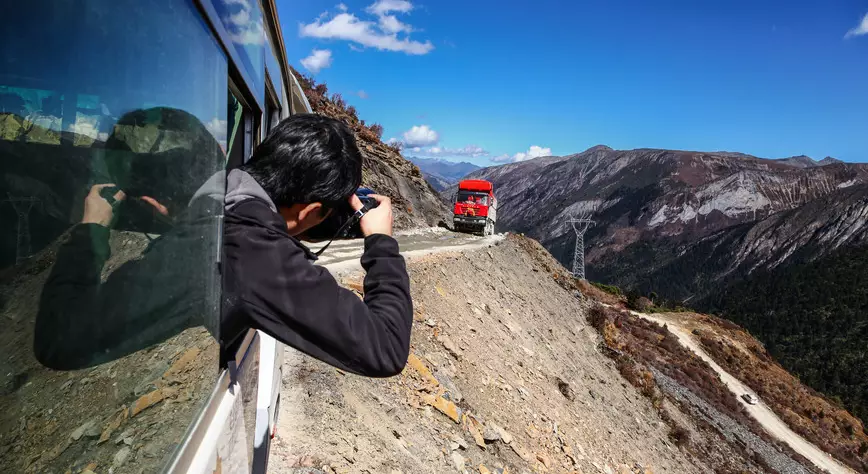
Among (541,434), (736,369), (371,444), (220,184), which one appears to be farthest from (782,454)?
(220,184)

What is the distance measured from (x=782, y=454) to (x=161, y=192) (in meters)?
28.1

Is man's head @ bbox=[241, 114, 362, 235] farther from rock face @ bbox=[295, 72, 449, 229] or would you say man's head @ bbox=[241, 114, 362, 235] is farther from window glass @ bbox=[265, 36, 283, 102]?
rock face @ bbox=[295, 72, 449, 229]

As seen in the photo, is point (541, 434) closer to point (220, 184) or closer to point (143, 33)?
point (220, 184)

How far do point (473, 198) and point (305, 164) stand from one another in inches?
992

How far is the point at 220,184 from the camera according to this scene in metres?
1.65

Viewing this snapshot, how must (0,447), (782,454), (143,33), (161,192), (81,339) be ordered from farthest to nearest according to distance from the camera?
(782,454)
(161,192)
(143,33)
(81,339)
(0,447)

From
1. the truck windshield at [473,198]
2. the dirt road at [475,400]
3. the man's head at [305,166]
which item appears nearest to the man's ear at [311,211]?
the man's head at [305,166]

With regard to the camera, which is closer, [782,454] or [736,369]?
[782,454]

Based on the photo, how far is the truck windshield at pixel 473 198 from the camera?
26.7 m

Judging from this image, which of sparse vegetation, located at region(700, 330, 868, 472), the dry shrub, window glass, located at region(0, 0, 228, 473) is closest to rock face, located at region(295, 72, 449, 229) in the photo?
the dry shrub

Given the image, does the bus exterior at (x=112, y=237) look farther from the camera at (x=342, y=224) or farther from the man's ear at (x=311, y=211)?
the camera at (x=342, y=224)

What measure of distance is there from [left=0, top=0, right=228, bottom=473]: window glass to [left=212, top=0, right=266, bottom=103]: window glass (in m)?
0.32

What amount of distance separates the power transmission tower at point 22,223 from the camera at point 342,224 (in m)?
1.20

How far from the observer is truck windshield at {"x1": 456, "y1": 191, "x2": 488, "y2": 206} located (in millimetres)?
26656
